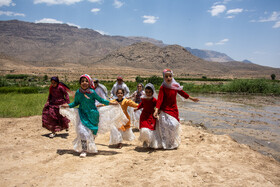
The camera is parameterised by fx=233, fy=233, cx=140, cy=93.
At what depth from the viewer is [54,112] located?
23.6 ft

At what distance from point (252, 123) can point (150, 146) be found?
6301 millimetres

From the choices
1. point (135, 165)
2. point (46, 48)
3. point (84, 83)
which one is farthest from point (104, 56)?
point (135, 165)

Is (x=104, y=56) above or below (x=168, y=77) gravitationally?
above

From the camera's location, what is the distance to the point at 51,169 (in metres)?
4.48

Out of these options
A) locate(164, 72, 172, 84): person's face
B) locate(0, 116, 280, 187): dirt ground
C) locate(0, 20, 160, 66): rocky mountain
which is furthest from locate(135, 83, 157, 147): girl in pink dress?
locate(0, 20, 160, 66): rocky mountain

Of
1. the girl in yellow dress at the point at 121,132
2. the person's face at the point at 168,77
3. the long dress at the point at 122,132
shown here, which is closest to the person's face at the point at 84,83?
the girl in yellow dress at the point at 121,132

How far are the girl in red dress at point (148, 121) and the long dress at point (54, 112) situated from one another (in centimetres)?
274

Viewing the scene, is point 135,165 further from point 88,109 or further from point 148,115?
point 88,109

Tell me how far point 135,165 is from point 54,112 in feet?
11.9

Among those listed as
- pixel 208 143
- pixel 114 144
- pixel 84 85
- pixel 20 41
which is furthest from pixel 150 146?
pixel 20 41

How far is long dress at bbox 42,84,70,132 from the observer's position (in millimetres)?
7117

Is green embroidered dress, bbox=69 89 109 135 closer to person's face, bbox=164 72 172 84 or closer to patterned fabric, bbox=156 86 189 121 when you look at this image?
patterned fabric, bbox=156 86 189 121

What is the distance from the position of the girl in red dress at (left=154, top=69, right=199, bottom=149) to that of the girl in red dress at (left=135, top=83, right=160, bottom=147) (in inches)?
7.1

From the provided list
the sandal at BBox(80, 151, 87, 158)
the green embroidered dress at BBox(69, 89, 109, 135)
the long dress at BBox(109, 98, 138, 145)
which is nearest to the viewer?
the sandal at BBox(80, 151, 87, 158)
